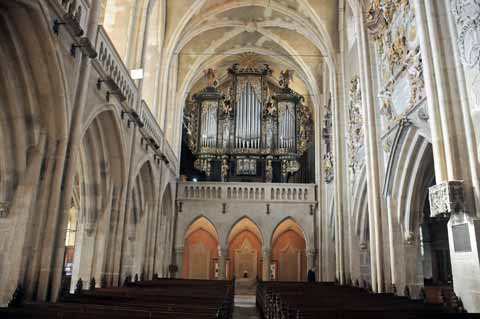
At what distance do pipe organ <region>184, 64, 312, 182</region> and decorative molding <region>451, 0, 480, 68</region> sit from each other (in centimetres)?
1613

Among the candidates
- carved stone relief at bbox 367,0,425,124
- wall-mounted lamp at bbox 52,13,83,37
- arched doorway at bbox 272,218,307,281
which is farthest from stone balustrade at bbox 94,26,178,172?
arched doorway at bbox 272,218,307,281

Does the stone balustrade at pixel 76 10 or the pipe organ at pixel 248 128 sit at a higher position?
the pipe organ at pixel 248 128

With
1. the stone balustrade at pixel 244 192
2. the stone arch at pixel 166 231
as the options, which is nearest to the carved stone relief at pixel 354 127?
the stone balustrade at pixel 244 192

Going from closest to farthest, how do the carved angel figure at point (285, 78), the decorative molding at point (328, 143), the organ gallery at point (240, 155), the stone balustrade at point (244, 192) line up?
the organ gallery at point (240, 155) < the decorative molding at point (328, 143) < the stone balustrade at point (244, 192) < the carved angel figure at point (285, 78)

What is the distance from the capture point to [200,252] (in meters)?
24.7

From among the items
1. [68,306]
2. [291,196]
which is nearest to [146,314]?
[68,306]

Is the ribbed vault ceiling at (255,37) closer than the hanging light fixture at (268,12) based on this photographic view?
Yes

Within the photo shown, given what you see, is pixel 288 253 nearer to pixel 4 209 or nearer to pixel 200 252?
pixel 200 252

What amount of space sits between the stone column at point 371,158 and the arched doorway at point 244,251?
41.7ft

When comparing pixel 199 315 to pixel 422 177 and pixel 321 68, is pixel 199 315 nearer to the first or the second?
pixel 422 177

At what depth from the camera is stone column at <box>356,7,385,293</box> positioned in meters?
11.9

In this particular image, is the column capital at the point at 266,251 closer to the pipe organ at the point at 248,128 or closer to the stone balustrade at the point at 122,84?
the pipe organ at the point at 248,128

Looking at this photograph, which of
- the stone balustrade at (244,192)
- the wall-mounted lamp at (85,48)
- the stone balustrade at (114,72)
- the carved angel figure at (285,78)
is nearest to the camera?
the wall-mounted lamp at (85,48)

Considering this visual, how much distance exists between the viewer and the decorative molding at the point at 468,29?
24.1 feet
